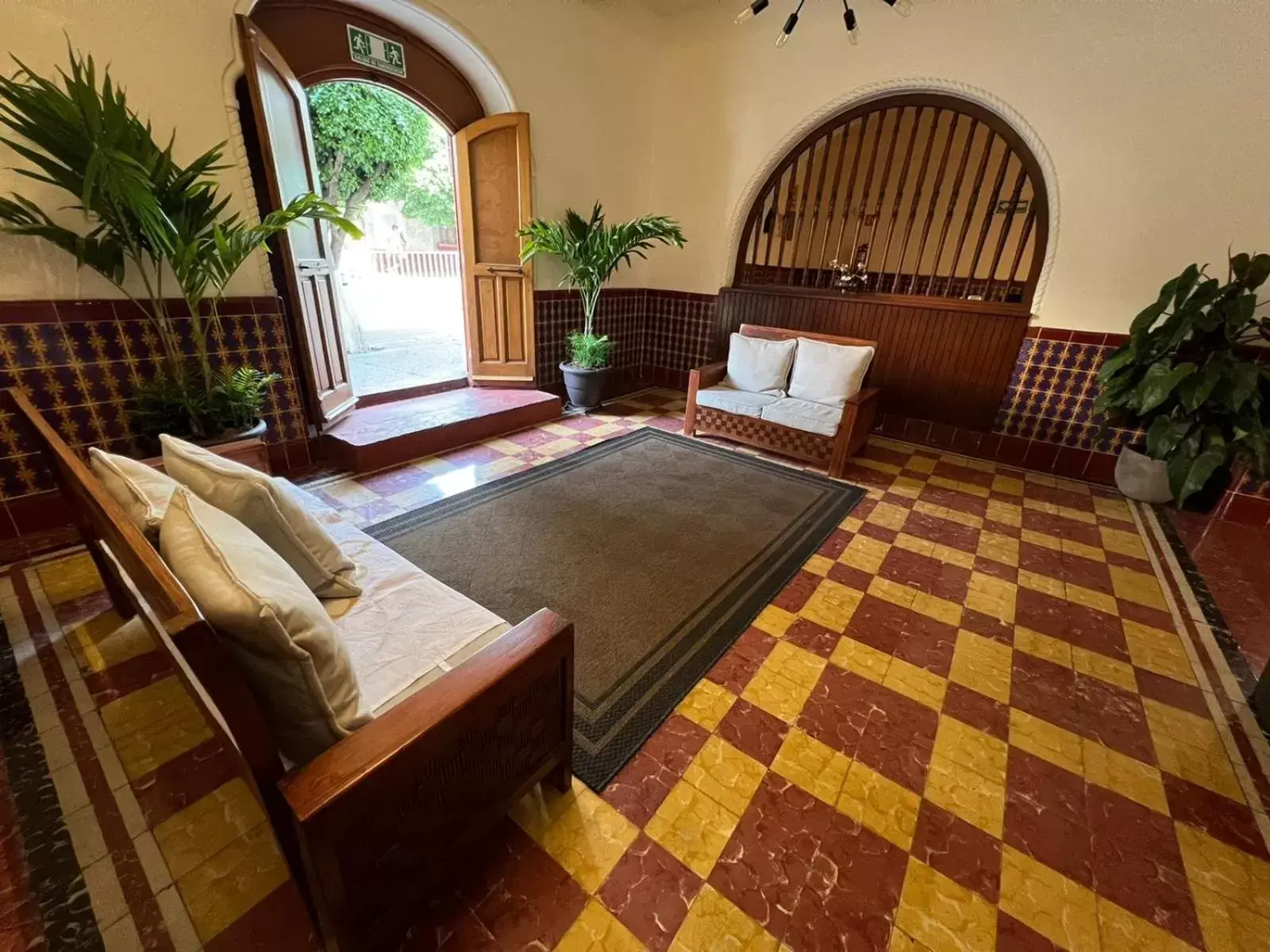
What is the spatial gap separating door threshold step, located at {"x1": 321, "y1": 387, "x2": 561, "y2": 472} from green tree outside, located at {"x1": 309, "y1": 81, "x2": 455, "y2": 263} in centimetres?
242

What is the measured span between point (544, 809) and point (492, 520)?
1558mm

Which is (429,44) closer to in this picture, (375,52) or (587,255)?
(375,52)

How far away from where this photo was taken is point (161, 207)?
2.06 metres

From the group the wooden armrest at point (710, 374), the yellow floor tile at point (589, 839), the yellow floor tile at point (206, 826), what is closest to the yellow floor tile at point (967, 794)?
the yellow floor tile at point (589, 839)

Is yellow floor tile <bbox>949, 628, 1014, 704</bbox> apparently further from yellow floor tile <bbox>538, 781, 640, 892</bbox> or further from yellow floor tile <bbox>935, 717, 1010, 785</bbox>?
yellow floor tile <bbox>538, 781, 640, 892</bbox>

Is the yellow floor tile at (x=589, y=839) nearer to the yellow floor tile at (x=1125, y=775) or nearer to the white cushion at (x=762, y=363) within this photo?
the yellow floor tile at (x=1125, y=775)

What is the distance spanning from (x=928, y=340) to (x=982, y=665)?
2.91m

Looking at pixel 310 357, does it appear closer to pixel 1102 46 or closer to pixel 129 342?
pixel 129 342

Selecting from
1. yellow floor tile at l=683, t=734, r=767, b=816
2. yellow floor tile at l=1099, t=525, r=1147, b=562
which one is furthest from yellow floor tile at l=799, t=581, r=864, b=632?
yellow floor tile at l=1099, t=525, r=1147, b=562

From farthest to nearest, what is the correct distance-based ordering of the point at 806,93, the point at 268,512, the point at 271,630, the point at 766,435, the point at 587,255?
1. the point at 587,255
2. the point at 806,93
3. the point at 766,435
4. the point at 268,512
5. the point at 271,630

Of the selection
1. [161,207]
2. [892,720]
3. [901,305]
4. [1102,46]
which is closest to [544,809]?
[892,720]

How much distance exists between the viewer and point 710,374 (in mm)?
3895

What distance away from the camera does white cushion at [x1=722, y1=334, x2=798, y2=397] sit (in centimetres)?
367

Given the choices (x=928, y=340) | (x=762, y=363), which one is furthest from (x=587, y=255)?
(x=928, y=340)
